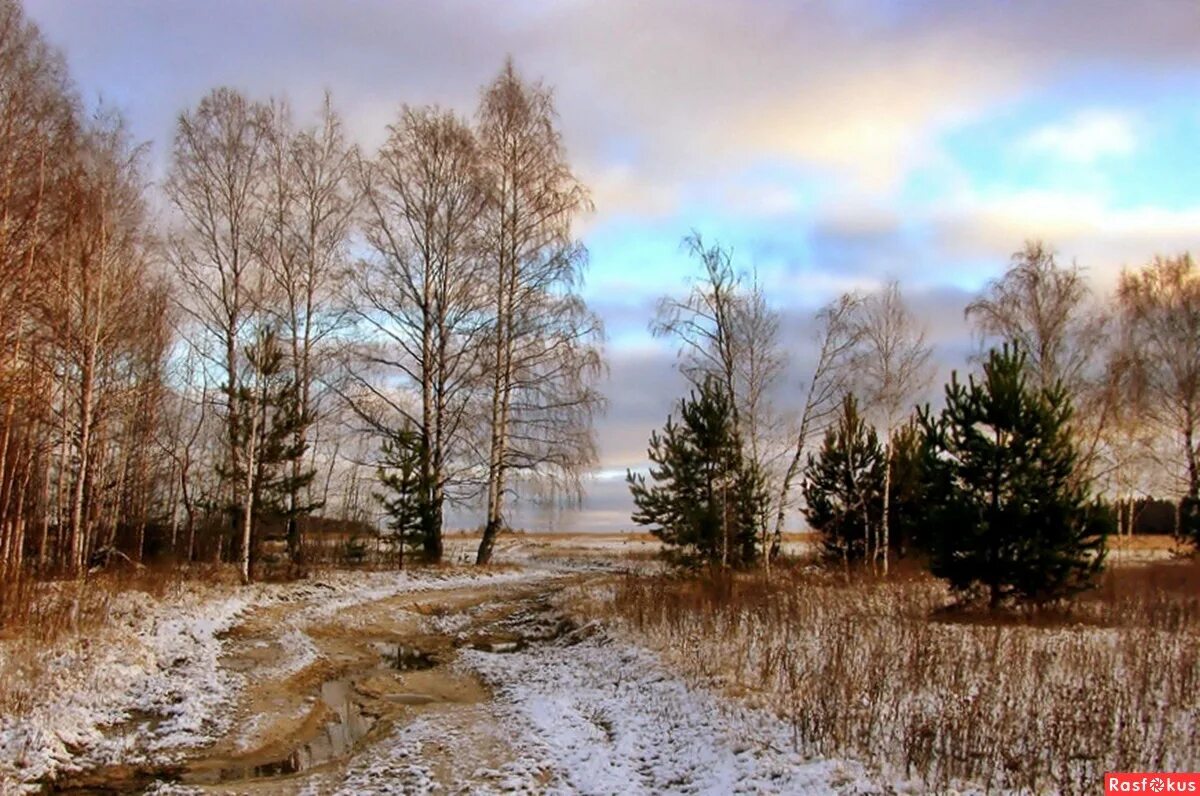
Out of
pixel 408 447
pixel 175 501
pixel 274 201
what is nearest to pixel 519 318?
pixel 408 447

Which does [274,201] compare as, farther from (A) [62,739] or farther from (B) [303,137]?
(A) [62,739]

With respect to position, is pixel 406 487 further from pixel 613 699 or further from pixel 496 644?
pixel 613 699

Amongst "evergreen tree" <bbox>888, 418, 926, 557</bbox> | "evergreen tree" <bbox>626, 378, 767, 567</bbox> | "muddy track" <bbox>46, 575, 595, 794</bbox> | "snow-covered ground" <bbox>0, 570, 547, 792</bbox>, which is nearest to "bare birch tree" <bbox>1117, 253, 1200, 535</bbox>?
"evergreen tree" <bbox>888, 418, 926, 557</bbox>

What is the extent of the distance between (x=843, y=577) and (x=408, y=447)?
1302cm

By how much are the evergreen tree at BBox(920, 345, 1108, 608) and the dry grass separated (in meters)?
0.81

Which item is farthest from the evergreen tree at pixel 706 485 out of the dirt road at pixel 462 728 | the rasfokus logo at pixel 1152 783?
the rasfokus logo at pixel 1152 783

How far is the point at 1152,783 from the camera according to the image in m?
5.37

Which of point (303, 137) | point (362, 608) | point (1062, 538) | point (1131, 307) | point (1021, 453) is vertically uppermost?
point (303, 137)

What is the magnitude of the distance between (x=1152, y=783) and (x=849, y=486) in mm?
19404

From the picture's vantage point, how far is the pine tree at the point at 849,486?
2431cm

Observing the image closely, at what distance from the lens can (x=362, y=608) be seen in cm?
1564

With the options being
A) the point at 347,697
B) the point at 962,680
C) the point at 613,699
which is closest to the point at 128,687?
the point at 347,697

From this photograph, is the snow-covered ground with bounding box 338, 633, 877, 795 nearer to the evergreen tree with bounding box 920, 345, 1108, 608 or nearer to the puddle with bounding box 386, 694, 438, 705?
the puddle with bounding box 386, 694, 438, 705

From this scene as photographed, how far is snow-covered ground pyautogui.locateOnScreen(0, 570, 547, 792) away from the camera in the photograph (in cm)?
671
